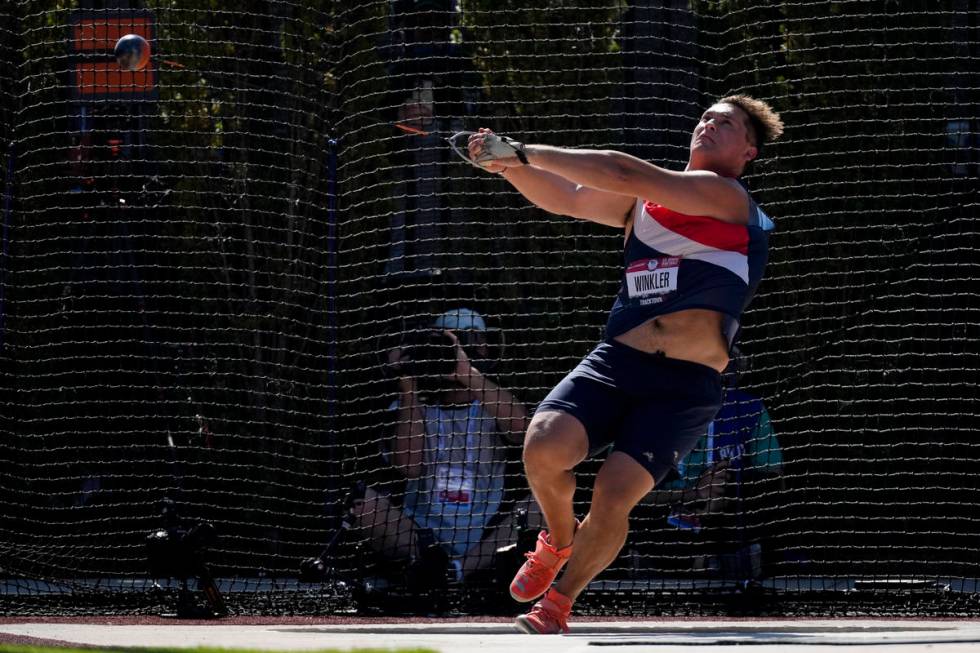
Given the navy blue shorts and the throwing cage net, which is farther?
the throwing cage net

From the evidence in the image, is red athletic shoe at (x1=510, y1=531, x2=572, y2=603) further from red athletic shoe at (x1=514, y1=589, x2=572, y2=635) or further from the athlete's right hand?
the athlete's right hand

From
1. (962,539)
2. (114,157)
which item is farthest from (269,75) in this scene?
(962,539)

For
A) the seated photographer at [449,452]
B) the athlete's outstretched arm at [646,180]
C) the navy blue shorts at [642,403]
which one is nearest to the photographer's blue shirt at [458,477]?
the seated photographer at [449,452]

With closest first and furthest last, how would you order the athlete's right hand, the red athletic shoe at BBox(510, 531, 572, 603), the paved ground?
the athlete's right hand → the red athletic shoe at BBox(510, 531, 572, 603) → the paved ground

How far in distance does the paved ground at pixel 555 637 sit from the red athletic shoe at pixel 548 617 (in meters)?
0.10

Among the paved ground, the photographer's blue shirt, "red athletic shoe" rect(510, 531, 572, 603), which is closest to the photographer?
"red athletic shoe" rect(510, 531, 572, 603)

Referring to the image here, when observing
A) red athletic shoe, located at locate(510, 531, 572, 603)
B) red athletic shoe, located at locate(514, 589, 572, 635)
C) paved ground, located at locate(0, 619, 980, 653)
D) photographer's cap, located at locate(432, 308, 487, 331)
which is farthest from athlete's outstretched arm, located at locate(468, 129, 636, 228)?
photographer's cap, located at locate(432, 308, 487, 331)

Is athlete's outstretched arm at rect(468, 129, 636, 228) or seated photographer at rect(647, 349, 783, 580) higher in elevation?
athlete's outstretched arm at rect(468, 129, 636, 228)

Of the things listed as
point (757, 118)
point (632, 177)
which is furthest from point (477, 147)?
point (757, 118)

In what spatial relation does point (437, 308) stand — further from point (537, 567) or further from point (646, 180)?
point (646, 180)

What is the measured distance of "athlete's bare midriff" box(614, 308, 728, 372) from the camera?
4043mm

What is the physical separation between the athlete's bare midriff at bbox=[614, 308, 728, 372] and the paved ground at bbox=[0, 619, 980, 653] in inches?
34.3

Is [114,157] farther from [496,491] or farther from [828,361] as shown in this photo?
[828,361]

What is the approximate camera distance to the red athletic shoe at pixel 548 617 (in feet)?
12.6
